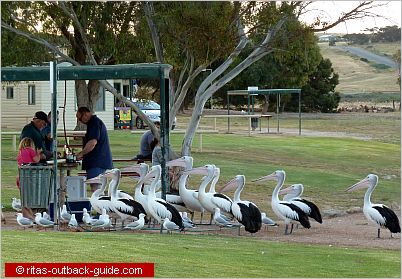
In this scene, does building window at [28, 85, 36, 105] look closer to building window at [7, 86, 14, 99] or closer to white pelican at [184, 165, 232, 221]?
building window at [7, 86, 14, 99]

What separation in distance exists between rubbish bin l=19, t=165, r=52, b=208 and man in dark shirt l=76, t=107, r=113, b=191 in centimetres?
89

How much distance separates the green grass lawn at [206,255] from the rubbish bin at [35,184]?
1803 millimetres

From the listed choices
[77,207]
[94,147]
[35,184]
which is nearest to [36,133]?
[94,147]

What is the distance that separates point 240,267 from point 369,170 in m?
18.9

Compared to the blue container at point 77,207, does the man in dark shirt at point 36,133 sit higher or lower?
higher

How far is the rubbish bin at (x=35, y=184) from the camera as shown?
15.6 meters

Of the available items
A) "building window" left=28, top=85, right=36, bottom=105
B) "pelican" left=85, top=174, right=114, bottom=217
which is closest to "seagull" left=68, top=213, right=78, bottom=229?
"pelican" left=85, top=174, right=114, bottom=217

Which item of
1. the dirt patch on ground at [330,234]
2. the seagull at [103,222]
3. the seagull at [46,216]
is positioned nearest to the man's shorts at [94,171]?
the seagull at [46,216]

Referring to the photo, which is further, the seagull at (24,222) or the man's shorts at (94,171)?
the man's shorts at (94,171)

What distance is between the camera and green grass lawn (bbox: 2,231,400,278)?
432 inches

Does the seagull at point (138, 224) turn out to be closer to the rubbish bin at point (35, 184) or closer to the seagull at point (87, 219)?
the seagull at point (87, 219)

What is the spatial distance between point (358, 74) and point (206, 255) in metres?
117

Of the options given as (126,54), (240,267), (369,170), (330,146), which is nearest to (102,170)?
(240,267)

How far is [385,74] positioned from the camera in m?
127
